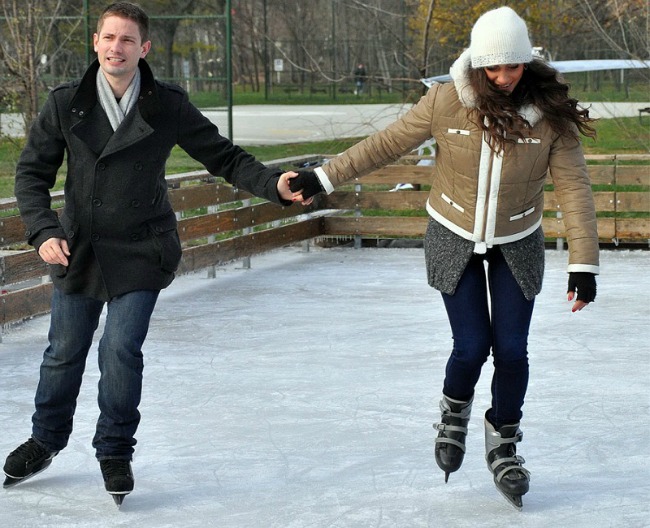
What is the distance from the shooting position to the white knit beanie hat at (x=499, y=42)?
3742mm

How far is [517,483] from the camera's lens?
3.96 meters

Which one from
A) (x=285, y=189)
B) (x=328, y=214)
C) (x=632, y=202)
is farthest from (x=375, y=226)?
(x=285, y=189)

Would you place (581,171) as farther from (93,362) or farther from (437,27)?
(437,27)

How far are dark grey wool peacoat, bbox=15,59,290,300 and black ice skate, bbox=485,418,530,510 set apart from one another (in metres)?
1.19

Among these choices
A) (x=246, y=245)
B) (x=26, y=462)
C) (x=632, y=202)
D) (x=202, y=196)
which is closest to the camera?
Answer: (x=26, y=462)

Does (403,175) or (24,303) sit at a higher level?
(403,175)

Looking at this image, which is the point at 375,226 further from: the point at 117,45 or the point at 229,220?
the point at 117,45

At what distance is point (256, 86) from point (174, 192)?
25181 millimetres

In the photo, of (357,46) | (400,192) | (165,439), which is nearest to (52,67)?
(400,192)

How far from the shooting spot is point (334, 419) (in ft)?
16.9

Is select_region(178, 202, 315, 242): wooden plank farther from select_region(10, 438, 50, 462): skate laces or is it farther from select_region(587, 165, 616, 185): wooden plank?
select_region(10, 438, 50, 462): skate laces

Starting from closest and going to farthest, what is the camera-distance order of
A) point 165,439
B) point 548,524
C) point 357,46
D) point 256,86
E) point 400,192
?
point 548,524
point 165,439
point 400,192
point 357,46
point 256,86

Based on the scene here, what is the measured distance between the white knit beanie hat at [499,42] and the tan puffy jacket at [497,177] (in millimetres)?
120

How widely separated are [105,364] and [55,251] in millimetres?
396
